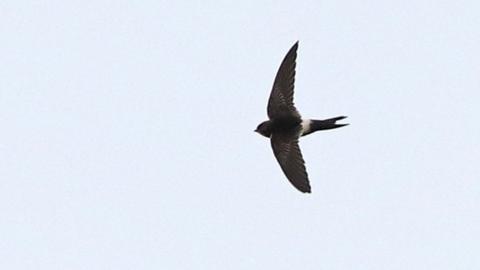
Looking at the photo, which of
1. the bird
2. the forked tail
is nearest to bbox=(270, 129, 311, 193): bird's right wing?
the bird

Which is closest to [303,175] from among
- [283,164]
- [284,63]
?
[283,164]

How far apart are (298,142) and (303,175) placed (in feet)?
1.52

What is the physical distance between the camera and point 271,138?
41.2 feet

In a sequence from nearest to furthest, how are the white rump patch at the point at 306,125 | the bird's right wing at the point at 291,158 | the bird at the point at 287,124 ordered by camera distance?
the bird's right wing at the point at 291,158 < the bird at the point at 287,124 < the white rump patch at the point at 306,125

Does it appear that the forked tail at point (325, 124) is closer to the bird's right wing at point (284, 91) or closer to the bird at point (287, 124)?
the bird at point (287, 124)

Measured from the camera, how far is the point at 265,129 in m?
12.6

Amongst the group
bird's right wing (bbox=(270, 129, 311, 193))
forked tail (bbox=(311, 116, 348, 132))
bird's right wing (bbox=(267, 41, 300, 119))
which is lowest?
bird's right wing (bbox=(270, 129, 311, 193))

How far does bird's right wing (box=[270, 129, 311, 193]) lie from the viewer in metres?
12.1

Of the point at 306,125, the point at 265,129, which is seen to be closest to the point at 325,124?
the point at 306,125

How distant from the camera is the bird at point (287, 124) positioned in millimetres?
12266

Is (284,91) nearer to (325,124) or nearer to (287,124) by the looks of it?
(287,124)

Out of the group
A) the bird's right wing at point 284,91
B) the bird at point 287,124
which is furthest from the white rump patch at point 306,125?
the bird's right wing at point 284,91

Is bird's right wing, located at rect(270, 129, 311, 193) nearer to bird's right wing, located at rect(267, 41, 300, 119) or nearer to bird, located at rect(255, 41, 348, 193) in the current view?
bird, located at rect(255, 41, 348, 193)

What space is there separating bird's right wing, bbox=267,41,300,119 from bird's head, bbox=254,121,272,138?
9 centimetres
